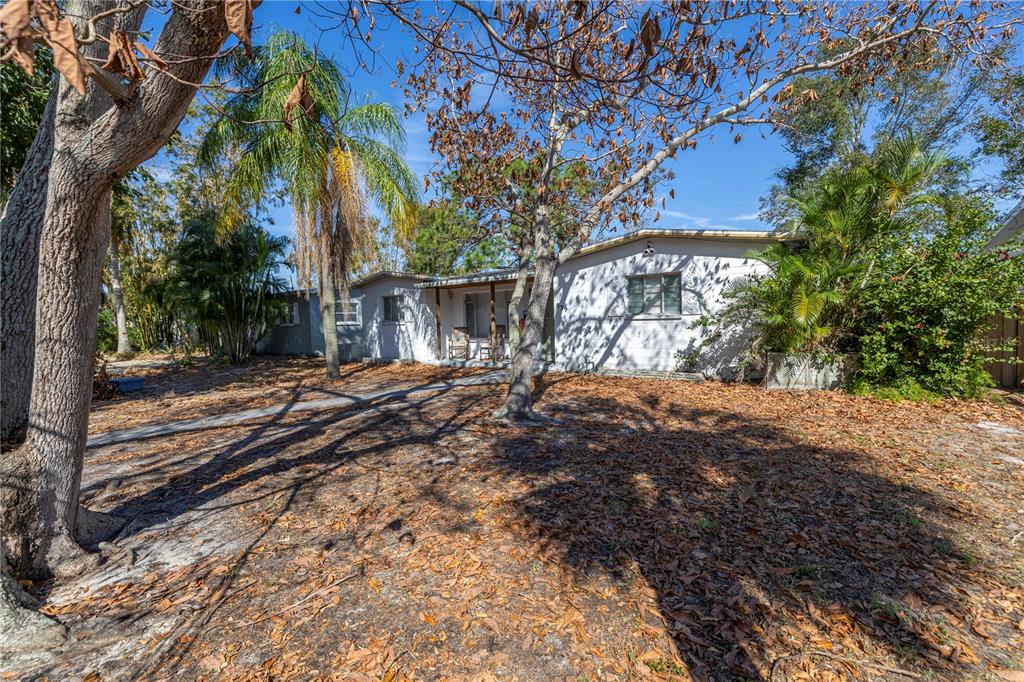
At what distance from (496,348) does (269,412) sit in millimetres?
7646

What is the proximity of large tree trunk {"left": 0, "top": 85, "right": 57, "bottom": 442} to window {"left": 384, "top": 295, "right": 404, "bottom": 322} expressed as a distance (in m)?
13.9

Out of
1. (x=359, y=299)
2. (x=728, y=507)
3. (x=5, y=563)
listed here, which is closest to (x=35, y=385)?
(x=5, y=563)

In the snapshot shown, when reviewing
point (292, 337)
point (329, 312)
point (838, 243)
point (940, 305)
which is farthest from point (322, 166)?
point (940, 305)

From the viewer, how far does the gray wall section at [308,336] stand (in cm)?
1805

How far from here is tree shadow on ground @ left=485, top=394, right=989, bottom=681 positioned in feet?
8.04

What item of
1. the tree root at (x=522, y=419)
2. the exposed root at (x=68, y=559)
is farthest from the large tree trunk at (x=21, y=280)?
the tree root at (x=522, y=419)

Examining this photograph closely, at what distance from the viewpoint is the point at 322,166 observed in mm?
11359

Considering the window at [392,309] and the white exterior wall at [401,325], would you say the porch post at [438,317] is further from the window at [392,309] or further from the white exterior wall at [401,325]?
the window at [392,309]

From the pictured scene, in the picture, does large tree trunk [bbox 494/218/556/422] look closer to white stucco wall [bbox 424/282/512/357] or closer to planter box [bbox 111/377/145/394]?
white stucco wall [bbox 424/282/512/357]

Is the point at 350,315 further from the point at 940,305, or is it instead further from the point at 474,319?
the point at 940,305

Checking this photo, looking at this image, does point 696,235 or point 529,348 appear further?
point 696,235

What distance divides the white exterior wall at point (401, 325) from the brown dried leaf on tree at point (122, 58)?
567 inches

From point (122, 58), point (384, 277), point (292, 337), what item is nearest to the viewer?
point (122, 58)

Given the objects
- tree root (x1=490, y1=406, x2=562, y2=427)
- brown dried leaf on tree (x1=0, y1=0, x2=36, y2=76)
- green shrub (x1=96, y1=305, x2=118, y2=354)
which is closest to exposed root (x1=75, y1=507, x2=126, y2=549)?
brown dried leaf on tree (x1=0, y1=0, x2=36, y2=76)
